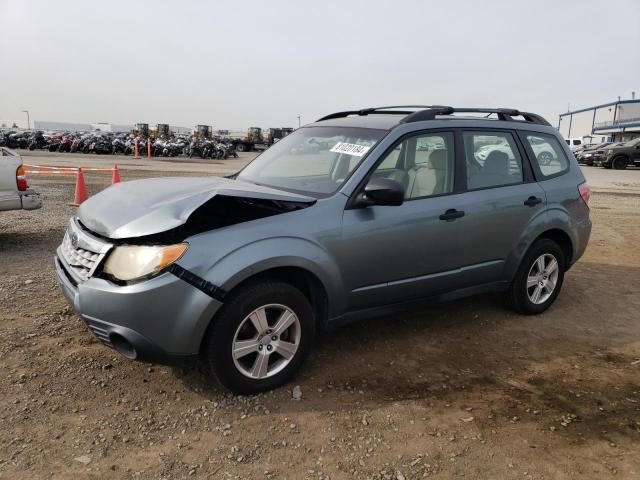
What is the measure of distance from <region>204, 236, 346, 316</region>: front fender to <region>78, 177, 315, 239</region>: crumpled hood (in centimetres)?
31

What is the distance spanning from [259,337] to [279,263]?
48 cm

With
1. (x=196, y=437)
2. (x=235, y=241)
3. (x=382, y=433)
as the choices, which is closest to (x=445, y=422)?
(x=382, y=433)

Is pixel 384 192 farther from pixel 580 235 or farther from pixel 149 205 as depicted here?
pixel 580 235

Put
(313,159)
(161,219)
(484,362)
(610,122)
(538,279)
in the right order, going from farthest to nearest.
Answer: (610,122), (538,279), (313,159), (484,362), (161,219)

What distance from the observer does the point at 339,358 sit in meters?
3.87

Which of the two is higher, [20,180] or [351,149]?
[351,149]

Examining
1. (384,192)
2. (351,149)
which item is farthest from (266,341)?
(351,149)

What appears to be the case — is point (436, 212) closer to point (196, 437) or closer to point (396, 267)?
point (396, 267)

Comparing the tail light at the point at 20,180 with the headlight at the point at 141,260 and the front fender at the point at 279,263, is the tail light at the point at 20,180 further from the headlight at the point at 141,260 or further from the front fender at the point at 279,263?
the front fender at the point at 279,263

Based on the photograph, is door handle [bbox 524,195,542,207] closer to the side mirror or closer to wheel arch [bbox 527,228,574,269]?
wheel arch [bbox 527,228,574,269]

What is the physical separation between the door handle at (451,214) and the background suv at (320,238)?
0.02 m

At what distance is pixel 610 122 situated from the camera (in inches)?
2506

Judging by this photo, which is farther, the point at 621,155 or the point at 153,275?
the point at 621,155

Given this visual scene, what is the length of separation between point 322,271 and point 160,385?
1287 millimetres
